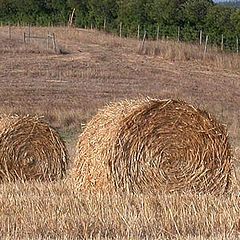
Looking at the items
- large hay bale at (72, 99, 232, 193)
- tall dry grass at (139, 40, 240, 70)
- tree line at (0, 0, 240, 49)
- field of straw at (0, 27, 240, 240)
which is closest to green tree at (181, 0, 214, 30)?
tree line at (0, 0, 240, 49)

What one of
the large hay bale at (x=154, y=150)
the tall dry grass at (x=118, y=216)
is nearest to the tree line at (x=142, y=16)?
the large hay bale at (x=154, y=150)

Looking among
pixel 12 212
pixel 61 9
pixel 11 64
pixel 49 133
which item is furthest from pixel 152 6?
pixel 12 212

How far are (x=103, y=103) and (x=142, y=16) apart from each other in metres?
24.7

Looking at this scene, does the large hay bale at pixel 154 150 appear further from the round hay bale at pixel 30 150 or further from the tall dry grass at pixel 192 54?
the tall dry grass at pixel 192 54

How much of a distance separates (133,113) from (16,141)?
201 cm

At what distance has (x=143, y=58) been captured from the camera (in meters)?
40.3

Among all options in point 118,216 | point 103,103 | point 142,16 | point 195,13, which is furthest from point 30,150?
point 142,16

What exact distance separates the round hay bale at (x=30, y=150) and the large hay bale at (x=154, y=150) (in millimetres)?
1007

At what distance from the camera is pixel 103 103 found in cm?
2619

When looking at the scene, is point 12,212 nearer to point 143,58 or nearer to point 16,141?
point 16,141

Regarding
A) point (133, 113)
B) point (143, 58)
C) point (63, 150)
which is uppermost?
point (133, 113)

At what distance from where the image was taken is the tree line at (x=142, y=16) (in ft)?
152

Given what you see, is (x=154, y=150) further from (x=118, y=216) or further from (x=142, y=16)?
(x=142, y=16)

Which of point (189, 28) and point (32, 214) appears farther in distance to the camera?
point (189, 28)
